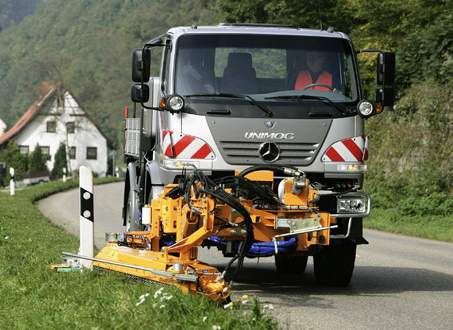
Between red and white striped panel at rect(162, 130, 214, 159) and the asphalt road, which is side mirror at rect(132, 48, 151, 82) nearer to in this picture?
red and white striped panel at rect(162, 130, 214, 159)

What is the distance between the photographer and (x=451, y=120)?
2748 cm

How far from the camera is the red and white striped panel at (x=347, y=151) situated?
1144cm

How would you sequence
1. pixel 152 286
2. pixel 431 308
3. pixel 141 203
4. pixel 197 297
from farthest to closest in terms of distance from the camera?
pixel 141 203
pixel 431 308
pixel 152 286
pixel 197 297

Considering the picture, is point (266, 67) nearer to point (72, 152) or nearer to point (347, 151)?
point (347, 151)

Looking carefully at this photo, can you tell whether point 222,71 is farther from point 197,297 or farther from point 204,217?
point 197,297

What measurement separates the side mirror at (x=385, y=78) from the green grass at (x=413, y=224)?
988 centimetres

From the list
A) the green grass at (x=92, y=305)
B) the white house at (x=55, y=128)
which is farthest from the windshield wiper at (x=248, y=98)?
the white house at (x=55, y=128)

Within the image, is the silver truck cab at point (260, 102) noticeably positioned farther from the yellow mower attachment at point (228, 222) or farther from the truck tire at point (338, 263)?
the truck tire at point (338, 263)

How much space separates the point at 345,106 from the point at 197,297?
370cm

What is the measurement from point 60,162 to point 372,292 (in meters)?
89.5

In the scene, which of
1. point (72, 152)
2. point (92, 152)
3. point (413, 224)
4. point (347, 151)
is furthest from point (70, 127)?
point (347, 151)

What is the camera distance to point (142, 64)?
11.6 metres

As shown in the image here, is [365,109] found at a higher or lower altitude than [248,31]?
lower

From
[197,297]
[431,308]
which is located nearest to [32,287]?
[197,297]
